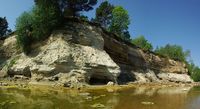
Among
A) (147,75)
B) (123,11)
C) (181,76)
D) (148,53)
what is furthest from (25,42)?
(181,76)

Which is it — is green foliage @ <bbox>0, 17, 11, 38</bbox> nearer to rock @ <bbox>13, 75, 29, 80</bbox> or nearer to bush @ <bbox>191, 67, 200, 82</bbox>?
rock @ <bbox>13, 75, 29, 80</bbox>

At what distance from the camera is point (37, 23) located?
4162 cm

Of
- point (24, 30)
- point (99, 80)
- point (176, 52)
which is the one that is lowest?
point (99, 80)

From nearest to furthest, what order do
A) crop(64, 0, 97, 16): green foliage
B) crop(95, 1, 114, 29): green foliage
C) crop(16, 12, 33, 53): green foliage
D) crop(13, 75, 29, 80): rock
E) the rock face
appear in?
1. the rock face
2. crop(13, 75, 29, 80): rock
3. crop(16, 12, 33, 53): green foliage
4. crop(64, 0, 97, 16): green foliage
5. crop(95, 1, 114, 29): green foliage

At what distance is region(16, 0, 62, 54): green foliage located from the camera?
41.0 meters

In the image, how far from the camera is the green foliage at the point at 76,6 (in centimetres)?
5416

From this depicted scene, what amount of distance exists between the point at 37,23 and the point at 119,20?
45100 mm

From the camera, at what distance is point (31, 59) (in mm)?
39406

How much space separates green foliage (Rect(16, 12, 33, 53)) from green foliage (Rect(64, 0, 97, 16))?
10652 mm

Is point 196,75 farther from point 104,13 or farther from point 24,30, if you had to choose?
point 24,30

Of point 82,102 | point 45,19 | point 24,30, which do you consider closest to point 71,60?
point 45,19

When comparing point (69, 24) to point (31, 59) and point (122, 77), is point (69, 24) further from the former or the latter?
point (122, 77)

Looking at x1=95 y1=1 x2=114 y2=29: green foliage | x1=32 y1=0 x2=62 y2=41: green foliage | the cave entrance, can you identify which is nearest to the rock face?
the cave entrance

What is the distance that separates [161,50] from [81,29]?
96.5 meters
